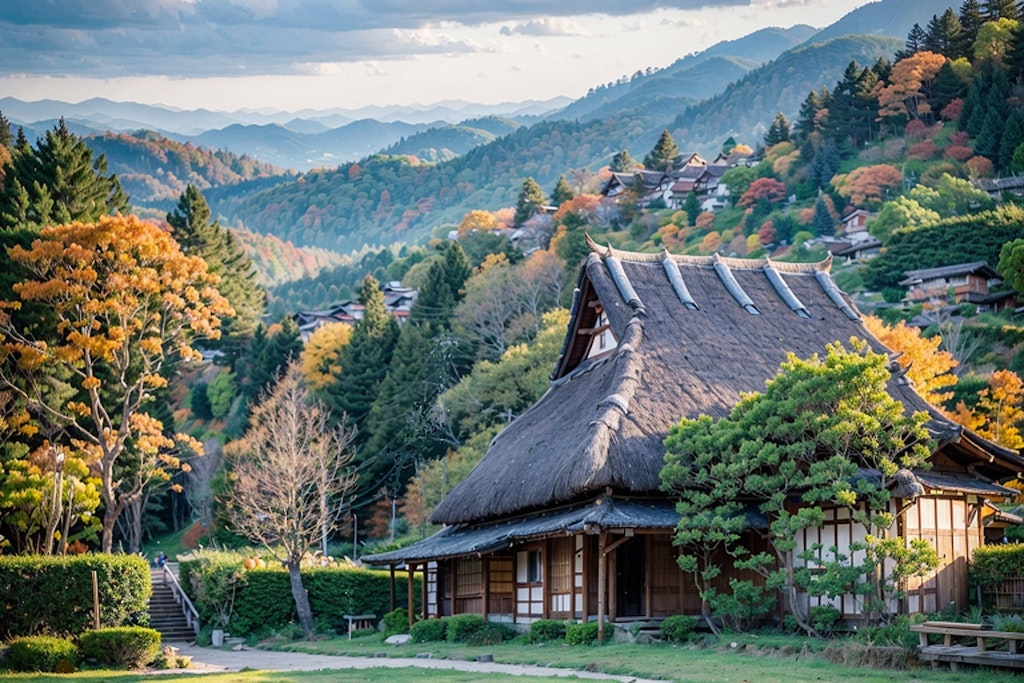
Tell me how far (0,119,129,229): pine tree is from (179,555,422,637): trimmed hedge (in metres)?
15.2

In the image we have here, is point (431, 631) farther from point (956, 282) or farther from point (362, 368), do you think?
point (956, 282)

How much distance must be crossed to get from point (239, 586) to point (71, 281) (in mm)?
11510

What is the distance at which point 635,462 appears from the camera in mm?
27969

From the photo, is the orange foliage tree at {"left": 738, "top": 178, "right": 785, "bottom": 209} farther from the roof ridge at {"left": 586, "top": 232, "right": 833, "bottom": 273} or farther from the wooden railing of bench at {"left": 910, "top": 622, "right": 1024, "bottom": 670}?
the wooden railing of bench at {"left": 910, "top": 622, "right": 1024, "bottom": 670}

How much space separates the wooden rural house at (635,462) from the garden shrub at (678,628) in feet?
5.07

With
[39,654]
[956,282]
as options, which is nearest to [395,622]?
[39,654]

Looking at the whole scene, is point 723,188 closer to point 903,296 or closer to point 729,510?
point 903,296

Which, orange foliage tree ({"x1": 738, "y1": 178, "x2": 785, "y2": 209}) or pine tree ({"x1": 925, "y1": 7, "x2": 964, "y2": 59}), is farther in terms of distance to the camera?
orange foliage tree ({"x1": 738, "y1": 178, "x2": 785, "y2": 209})

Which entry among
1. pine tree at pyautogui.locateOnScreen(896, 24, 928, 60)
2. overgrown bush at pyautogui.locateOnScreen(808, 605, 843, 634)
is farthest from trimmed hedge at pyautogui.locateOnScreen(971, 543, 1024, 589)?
pine tree at pyautogui.locateOnScreen(896, 24, 928, 60)

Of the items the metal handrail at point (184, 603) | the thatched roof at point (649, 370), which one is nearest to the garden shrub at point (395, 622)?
the thatched roof at point (649, 370)

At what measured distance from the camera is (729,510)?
2609cm

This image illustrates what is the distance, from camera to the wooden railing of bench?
1812 cm

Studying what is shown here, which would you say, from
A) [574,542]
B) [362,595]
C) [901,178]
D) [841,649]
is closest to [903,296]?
[901,178]

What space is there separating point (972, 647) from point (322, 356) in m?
57.3
